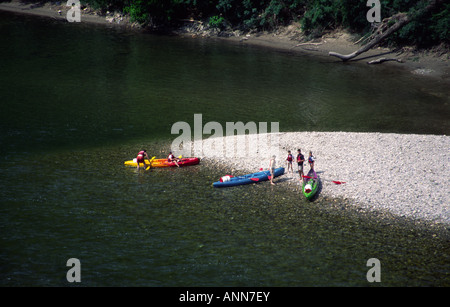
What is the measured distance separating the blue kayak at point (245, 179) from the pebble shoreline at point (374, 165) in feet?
3.20

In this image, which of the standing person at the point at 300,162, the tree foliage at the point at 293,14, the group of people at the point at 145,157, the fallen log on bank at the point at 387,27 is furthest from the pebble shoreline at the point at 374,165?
the tree foliage at the point at 293,14

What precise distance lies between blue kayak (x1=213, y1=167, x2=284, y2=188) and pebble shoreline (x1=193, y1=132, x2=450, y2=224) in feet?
3.20

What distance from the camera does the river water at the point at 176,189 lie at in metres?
19.4

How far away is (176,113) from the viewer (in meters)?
40.6

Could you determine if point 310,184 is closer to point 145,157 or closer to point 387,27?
point 145,157

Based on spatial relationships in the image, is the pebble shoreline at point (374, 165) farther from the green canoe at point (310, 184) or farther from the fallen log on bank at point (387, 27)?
the fallen log on bank at point (387, 27)

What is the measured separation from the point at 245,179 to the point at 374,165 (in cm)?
875

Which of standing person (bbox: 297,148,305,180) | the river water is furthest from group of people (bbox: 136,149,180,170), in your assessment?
standing person (bbox: 297,148,305,180)

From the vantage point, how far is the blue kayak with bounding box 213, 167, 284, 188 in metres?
27.1

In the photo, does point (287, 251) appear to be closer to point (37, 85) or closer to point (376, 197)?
point (376, 197)

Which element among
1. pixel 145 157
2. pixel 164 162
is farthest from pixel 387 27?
pixel 145 157

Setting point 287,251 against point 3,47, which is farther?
point 3,47
